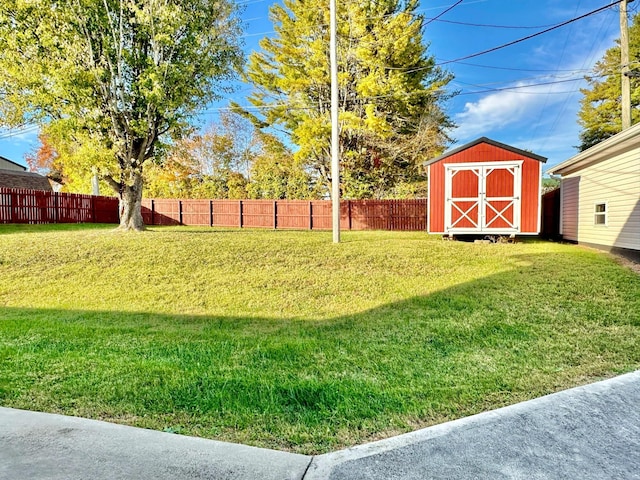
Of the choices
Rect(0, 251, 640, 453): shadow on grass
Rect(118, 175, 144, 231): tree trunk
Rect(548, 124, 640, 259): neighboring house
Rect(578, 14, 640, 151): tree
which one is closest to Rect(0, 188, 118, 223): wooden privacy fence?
Rect(118, 175, 144, 231): tree trunk

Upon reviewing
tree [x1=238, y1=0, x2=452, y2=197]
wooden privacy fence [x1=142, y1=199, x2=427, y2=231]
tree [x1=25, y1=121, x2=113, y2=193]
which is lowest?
wooden privacy fence [x1=142, y1=199, x2=427, y2=231]

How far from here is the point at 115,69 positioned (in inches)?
437

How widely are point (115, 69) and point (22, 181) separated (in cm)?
1721

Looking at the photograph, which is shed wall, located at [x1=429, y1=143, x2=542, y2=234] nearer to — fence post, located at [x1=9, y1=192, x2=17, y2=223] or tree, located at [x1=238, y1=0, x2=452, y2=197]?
tree, located at [x1=238, y1=0, x2=452, y2=197]

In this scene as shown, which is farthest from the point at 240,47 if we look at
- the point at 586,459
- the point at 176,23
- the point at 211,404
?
the point at 586,459

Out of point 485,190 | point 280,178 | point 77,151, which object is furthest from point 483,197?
point 280,178

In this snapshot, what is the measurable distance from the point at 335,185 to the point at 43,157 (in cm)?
3807

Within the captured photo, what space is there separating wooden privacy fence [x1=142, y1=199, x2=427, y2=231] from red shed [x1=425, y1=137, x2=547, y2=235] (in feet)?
20.7

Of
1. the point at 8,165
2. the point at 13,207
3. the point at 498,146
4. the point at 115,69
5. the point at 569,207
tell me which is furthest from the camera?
the point at 8,165

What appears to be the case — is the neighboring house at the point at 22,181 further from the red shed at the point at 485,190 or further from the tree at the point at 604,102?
the tree at the point at 604,102

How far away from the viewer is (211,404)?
266 cm

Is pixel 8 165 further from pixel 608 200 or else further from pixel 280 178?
pixel 608 200

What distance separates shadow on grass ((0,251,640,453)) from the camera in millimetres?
2525

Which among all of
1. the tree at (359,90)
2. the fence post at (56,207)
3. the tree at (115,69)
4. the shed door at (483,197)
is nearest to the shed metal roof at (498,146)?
the shed door at (483,197)
